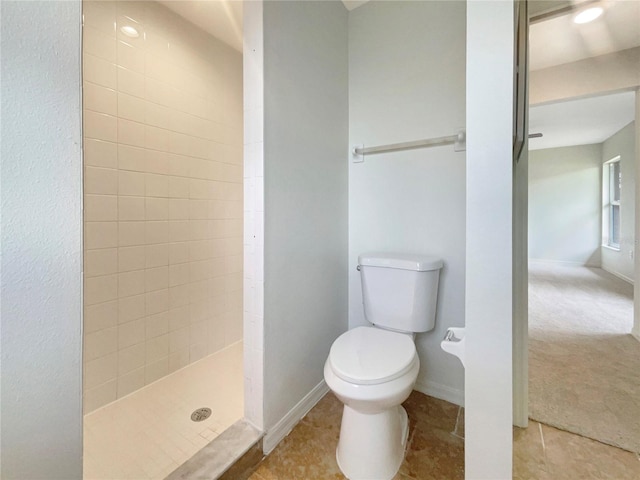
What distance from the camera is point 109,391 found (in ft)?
5.02

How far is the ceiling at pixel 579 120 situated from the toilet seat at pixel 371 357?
108 cm

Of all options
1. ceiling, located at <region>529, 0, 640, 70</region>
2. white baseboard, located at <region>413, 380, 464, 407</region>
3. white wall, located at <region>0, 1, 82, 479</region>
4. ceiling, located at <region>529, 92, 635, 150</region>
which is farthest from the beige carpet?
white wall, located at <region>0, 1, 82, 479</region>

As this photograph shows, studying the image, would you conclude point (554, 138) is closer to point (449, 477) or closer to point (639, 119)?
point (639, 119)

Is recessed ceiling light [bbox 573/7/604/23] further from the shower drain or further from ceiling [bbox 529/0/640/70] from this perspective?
the shower drain

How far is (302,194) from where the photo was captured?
1.42 meters

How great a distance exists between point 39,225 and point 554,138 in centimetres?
180

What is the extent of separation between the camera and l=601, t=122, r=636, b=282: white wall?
1.14 metres

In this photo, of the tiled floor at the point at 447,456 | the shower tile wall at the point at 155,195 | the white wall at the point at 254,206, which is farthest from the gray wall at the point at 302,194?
the shower tile wall at the point at 155,195

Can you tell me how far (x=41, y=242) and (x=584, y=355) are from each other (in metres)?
1.95

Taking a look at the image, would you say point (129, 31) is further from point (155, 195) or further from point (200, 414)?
point (200, 414)

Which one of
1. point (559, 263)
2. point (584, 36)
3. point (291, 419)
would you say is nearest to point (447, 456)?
point (291, 419)

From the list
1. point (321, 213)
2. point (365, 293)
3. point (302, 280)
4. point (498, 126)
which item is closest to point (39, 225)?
point (498, 126)

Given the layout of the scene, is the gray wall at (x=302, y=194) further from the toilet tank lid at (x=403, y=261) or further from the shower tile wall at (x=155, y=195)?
the shower tile wall at (x=155, y=195)

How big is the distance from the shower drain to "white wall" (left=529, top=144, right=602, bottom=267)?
1.81 metres
